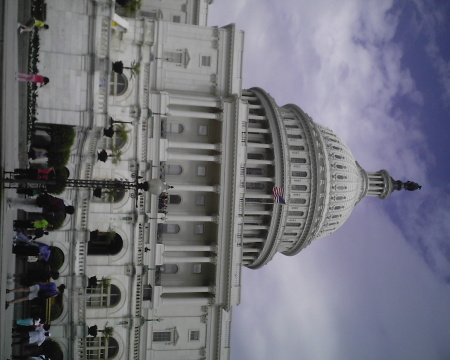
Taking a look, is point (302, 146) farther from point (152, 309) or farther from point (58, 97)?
point (58, 97)

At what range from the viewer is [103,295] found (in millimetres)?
42031

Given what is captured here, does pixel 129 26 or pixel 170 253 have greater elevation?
pixel 129 26

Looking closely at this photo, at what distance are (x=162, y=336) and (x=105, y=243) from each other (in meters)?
10.0

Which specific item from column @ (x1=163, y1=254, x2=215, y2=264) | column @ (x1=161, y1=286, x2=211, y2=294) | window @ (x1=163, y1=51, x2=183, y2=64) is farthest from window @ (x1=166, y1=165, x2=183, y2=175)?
column @ (x1=161, y1=286, x2=211, y2=294)

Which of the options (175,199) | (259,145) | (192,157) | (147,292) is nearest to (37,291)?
(147,292)

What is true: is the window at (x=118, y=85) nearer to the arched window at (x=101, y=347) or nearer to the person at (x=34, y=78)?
the person at (x=34, y=78)

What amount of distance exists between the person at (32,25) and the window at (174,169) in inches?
848

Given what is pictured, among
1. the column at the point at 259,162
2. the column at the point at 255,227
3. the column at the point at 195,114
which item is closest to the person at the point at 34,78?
the column at the point at 195,114

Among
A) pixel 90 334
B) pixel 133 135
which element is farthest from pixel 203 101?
pixel 90 334

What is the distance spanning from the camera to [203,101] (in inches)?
1793

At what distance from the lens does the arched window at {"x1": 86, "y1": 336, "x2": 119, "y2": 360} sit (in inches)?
1624

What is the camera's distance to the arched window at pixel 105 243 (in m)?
42.2

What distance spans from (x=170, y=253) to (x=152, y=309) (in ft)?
17.1

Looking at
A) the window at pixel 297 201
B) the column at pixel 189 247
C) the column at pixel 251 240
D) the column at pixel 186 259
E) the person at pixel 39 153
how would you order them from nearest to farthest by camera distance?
the person at pixel 39 153 → the column at pixel 186 259 → the column at pixel 189 247 → the column at pixel 251 240 → the window at pixel 297 201
